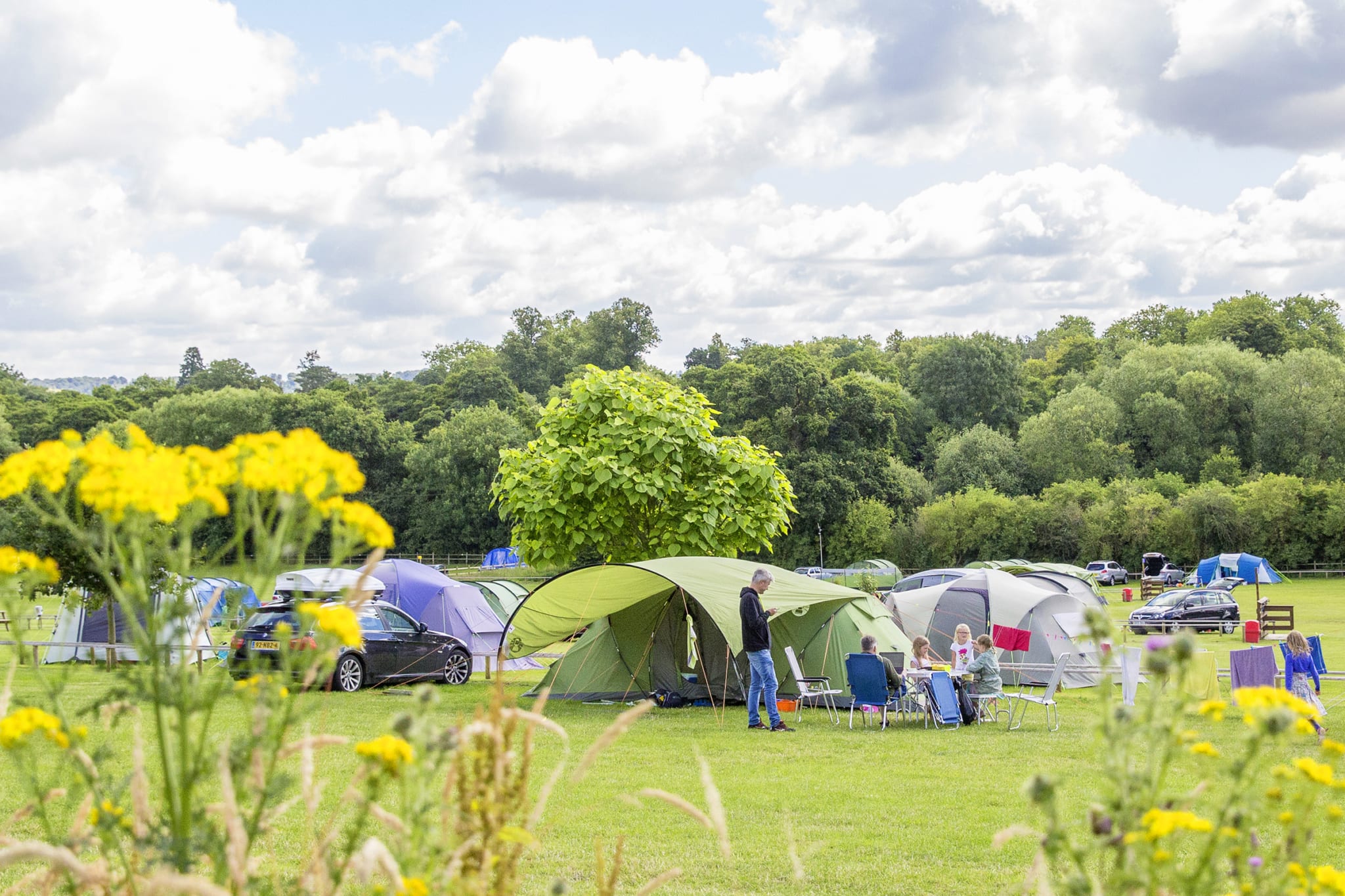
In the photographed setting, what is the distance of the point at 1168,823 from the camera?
68.0 inches

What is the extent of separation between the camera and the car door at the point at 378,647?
627 inches

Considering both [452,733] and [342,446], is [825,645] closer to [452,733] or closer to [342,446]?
[452,733]

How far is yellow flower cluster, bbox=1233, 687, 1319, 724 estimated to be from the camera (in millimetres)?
1856

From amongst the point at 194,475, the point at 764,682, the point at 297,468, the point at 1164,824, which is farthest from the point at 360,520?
the point at 764,682

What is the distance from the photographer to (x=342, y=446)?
6188 centimetres

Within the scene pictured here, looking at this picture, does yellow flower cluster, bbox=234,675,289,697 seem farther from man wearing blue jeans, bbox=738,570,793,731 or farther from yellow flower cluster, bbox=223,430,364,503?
man wearing blue jeans, bbox=738,570,793,731

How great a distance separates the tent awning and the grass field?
953 mm

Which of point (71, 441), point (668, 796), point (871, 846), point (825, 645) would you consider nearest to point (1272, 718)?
point (668, 796)

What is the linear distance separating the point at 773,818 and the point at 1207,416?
179 feet

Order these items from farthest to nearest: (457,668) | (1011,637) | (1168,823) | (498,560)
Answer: (498,560)
(457,668)
(1011,637)
(1168,823)

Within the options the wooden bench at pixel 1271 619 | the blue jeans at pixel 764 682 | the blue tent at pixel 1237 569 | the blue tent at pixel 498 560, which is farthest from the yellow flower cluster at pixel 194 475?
the blue tent at pixel 498 560

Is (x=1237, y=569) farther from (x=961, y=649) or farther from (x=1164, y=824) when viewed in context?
(x=1164, y=824)

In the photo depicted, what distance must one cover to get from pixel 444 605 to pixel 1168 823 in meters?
19.7

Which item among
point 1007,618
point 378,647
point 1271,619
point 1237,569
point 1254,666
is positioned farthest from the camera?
point 1237,569
